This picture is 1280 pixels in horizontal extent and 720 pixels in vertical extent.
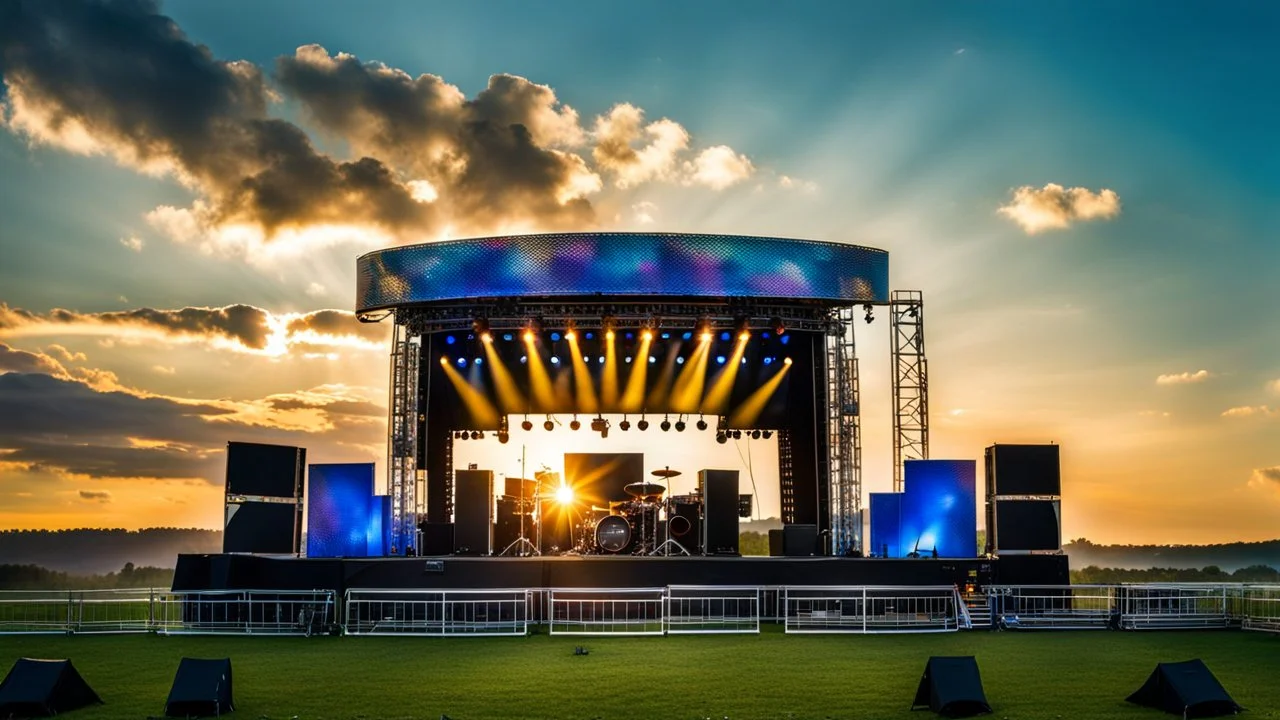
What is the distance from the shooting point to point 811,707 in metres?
12.8

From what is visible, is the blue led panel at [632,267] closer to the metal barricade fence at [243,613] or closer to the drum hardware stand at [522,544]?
the drum hardware stand at [522,544]

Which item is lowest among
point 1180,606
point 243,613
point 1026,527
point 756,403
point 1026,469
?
point 243,613

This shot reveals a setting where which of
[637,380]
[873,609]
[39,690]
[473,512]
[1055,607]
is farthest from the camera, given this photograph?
[637,380]

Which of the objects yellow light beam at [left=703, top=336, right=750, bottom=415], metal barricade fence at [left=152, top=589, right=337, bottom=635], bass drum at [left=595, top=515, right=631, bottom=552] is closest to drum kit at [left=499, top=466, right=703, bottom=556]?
bass drum at [left=595, top=515, right=631, bottom=552]

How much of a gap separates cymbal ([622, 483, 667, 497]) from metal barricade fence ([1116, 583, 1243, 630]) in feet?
33.1

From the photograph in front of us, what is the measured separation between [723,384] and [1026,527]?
31.7 ft

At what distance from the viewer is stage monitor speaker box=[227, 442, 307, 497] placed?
2800 cm

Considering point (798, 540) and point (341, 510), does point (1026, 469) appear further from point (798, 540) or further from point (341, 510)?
point (341, 510)

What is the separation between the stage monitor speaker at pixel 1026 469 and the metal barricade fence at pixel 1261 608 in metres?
5.08

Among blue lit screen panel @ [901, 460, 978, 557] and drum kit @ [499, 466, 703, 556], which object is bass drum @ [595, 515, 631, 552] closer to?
drum kit @ [499, 466, 703, 556]

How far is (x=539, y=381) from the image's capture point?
34.1m

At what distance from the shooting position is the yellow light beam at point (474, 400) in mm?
34062

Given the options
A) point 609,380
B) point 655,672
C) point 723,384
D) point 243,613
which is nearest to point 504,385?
point 609,380

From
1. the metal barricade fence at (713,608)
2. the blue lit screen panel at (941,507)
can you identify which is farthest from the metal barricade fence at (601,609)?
the blue lit screen panel at (941,507)
